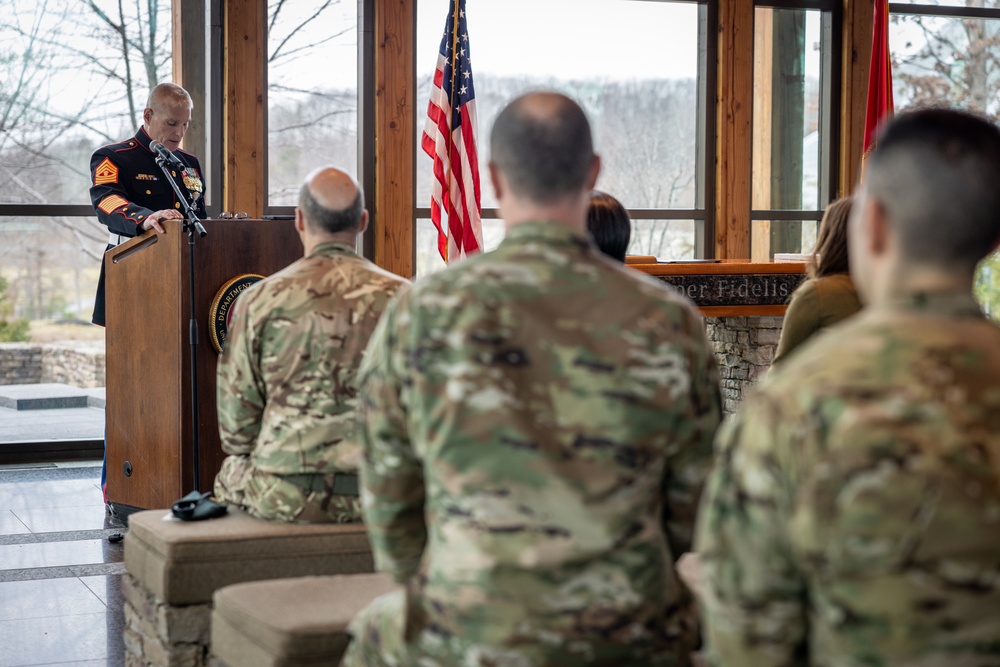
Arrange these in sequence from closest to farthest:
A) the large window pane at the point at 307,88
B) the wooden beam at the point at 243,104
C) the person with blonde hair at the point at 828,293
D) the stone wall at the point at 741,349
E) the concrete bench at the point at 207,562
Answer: the concrete bench at the point at 207,562
the person with blonde hair at the point at 828,293
the stone wall at the point at 741,349
the wooden beam at the point at 243,104
the large window pane at the point at 307,88

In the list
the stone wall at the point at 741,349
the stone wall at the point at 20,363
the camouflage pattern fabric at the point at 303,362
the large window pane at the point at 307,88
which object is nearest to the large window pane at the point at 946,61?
the stone wall at the point at 741,349

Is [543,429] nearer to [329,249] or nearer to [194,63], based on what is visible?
[329,249]

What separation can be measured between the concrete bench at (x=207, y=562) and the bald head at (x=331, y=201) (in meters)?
0.73

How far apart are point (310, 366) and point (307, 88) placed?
4.58 metres

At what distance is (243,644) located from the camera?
2.19m

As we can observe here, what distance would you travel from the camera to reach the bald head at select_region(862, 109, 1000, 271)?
3.64 ft

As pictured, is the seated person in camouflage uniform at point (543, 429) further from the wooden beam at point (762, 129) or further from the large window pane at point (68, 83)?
the wooden beam at point (762, 129)

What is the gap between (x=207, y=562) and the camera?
257 centimetres

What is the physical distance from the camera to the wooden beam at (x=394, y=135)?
22.6 ft

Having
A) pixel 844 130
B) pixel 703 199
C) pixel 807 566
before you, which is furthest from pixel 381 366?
pixel 844 130

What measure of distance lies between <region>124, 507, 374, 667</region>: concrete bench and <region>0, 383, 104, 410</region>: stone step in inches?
171

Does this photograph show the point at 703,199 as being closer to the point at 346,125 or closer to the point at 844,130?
the point at 844,130

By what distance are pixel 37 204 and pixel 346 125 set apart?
6.15 feet

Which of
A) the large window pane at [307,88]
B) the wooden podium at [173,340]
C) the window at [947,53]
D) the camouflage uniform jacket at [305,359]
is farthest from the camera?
the window at [947,53]
